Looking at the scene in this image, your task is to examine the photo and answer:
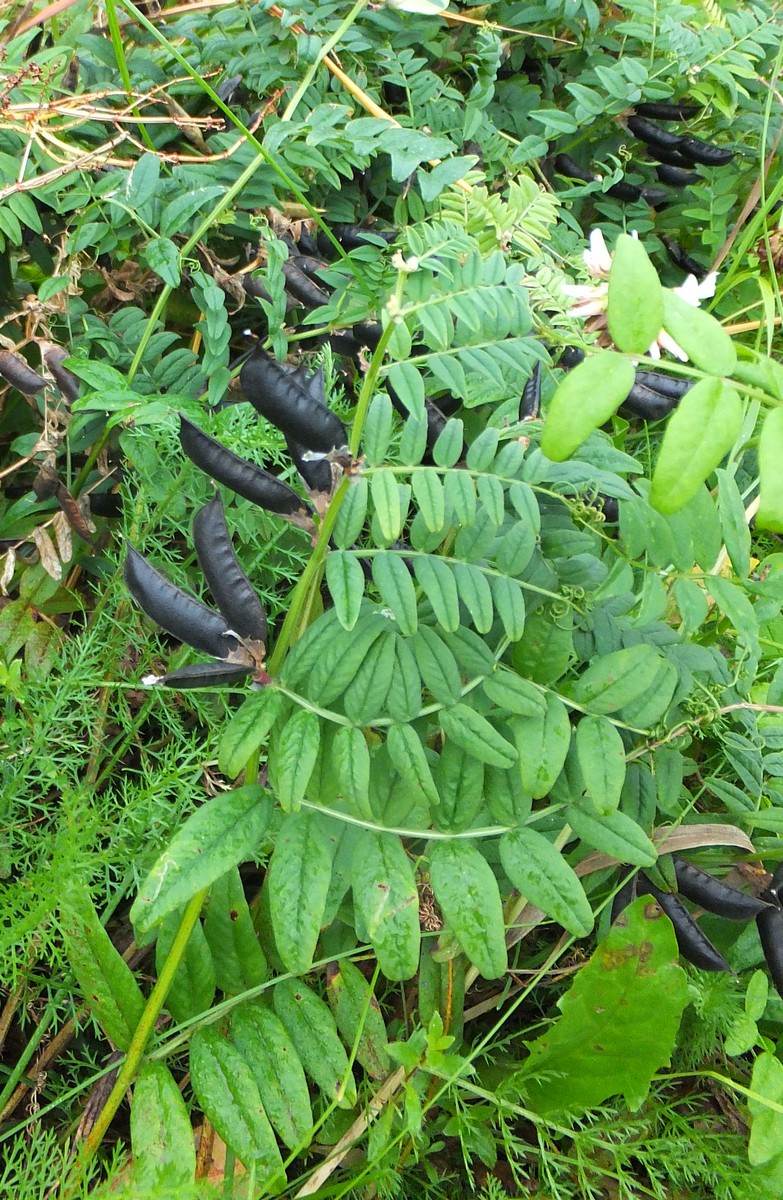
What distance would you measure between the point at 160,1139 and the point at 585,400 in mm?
934

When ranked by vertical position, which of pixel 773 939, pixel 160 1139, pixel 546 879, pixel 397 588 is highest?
pixel 397 588

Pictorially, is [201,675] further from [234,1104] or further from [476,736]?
[234,1104]

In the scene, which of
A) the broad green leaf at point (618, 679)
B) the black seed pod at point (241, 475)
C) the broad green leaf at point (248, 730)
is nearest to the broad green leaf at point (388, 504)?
the black seed pod at point (241, 475)

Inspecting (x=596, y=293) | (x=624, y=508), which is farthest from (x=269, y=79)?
(x=624, y=508)

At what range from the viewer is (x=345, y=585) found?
95cm

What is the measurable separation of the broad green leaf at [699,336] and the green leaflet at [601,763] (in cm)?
49

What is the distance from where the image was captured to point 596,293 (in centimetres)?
137

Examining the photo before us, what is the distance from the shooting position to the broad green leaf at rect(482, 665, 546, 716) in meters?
1.05

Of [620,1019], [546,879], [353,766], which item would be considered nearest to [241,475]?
[353,766]

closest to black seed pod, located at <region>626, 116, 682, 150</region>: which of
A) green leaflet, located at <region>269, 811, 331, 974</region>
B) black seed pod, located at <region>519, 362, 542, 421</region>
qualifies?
black seed pod, located at <region>519, 362, 542, 421</region>

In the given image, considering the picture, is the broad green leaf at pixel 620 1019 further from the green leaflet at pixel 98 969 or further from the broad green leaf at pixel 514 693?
the green leaflet at pixel 98 969

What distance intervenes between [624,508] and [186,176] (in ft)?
3.02

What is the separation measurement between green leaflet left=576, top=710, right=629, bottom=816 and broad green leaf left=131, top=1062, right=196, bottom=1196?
60 centimetres

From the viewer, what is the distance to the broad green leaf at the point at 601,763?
1.04 meters
